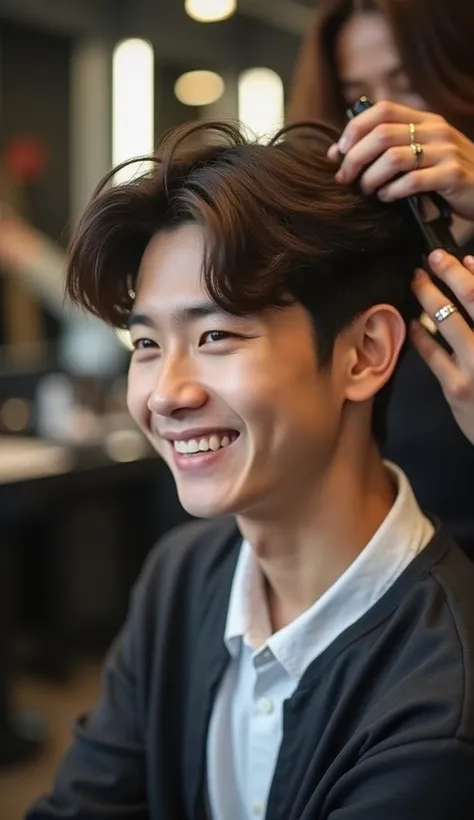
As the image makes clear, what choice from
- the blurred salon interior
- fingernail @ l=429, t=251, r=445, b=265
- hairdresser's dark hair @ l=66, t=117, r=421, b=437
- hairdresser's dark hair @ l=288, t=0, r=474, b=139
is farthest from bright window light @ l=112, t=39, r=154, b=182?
fingernail @ l=429, t=251, r=445, b=265

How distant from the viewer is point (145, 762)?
3.93 ft

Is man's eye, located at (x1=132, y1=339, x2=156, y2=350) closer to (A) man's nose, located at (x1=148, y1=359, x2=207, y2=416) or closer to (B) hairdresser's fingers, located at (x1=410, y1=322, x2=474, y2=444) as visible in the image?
(A) man's nose, located at (x1=148, y1=359, x2=207, y2=416)

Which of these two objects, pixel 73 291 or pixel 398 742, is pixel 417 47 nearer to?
pixel 73 291

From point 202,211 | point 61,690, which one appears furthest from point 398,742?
point 61,690

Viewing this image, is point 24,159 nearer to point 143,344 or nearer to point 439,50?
point 439,50

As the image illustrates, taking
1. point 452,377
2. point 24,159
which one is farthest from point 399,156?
point 24,159

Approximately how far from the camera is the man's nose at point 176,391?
990 mm

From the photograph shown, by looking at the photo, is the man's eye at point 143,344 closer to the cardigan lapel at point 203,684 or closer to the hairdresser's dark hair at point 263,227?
the hairdresser's dark hair at point 263,227

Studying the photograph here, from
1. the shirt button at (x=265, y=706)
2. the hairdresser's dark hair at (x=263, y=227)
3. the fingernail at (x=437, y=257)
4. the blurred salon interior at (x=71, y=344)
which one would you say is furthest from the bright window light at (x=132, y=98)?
the shirt button at (x=265, y=706)

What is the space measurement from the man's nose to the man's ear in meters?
0.18

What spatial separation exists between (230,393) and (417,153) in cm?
32

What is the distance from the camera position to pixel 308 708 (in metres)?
1.01

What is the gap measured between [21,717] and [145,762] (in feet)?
5.77

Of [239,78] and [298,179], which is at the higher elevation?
[239,78]
